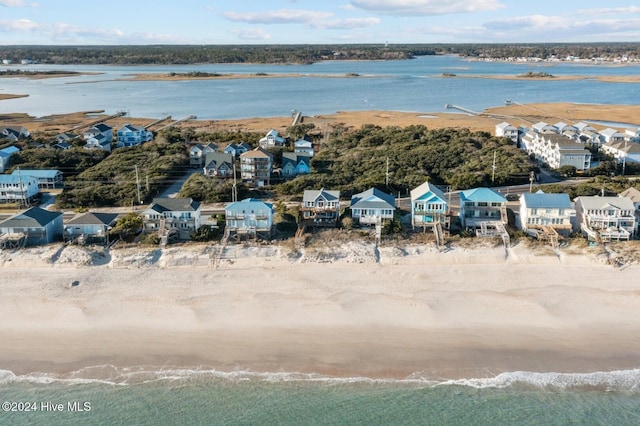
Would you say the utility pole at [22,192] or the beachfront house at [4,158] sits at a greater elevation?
the beachfront house at [4,158]

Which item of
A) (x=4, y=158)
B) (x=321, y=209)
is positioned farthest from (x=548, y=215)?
(x=4, y=158)

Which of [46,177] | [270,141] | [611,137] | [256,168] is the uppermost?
[611,137]

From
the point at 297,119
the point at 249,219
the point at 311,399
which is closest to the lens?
the point at 311,399

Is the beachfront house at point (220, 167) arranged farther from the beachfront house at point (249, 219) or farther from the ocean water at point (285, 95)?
the ocean water at point (285, 95)

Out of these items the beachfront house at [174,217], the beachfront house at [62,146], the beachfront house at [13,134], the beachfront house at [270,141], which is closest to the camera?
the beachfront house at [174,217]

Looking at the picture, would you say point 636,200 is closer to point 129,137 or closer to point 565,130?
point 565,130

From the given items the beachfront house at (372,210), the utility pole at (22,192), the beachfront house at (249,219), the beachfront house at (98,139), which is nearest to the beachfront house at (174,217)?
the beachfront house at (249,219)

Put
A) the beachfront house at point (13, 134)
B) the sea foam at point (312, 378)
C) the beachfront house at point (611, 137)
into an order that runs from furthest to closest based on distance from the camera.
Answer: the beachfront house at point (13, 134) → the beachfront house at point (611, 137) → the sea foam at point (312, 378)

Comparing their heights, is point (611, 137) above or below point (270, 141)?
above
